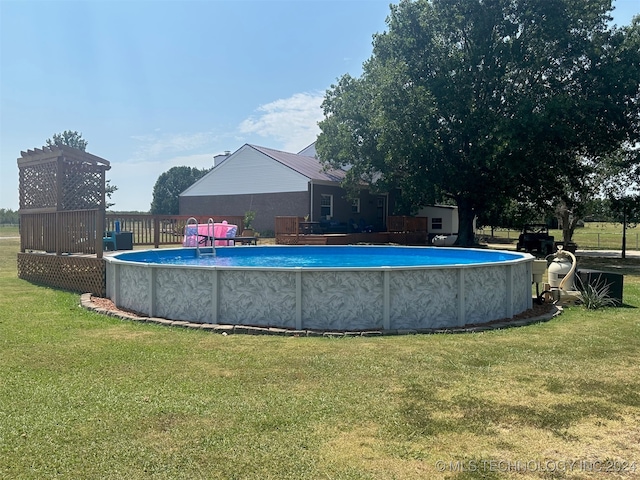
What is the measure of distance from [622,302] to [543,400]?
6527 mm

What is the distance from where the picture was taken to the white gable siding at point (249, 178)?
2945 centimetres

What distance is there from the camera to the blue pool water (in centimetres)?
1312

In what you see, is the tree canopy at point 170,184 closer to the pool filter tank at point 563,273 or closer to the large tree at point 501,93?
the large tree at point 501,93

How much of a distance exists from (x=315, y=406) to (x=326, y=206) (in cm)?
2586

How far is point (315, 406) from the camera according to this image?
4059 millimetres

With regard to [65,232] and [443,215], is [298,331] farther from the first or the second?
[443,215]

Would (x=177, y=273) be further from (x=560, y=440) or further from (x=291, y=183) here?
(x=291, y=183)

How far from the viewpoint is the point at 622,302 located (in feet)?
31.1

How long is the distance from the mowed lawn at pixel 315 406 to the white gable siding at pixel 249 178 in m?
23.0

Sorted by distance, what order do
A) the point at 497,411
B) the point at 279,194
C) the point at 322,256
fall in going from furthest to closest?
1. the point at 279,194
2. the point at 322,256
3. the point at 497,411

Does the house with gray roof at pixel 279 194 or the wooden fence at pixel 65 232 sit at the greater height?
the house with gray roof at pixel 279 194

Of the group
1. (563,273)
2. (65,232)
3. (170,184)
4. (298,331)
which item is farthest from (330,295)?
(170,184)

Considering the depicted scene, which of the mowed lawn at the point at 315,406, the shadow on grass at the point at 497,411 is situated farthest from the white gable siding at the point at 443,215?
the shadow on grass at the point at 497,411

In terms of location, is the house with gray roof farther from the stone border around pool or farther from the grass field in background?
the stone border around pool
